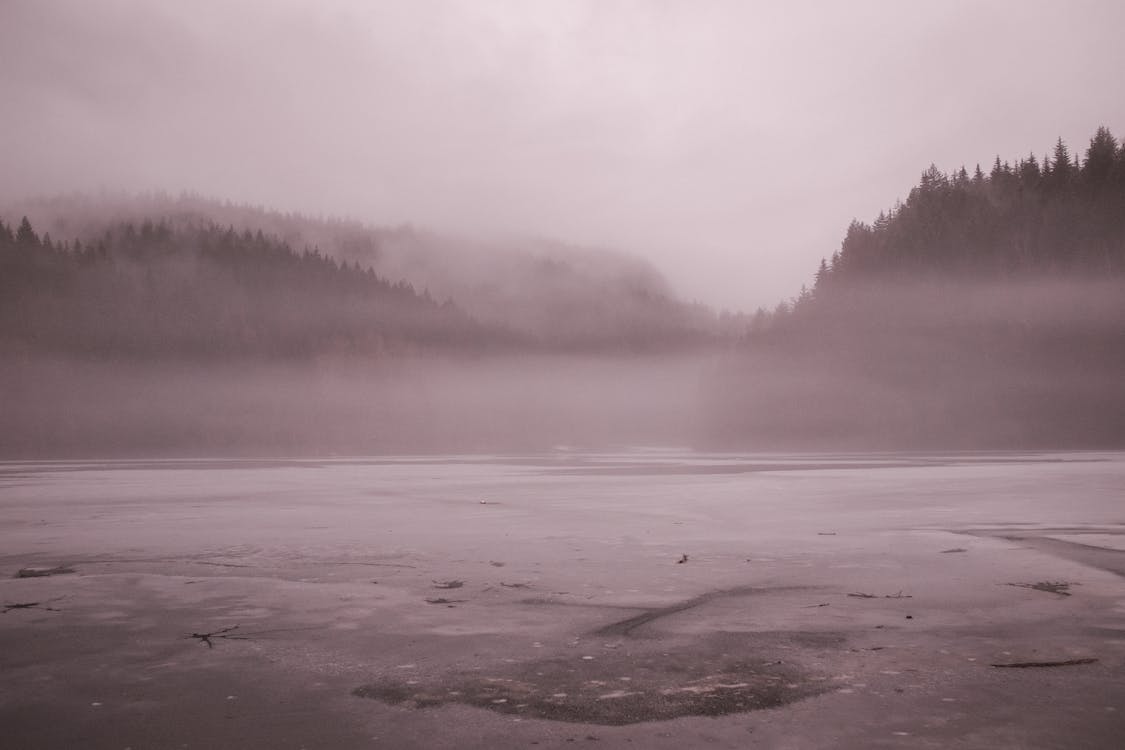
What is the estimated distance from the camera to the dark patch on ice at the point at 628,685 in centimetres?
650

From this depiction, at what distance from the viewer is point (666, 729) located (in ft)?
19.8

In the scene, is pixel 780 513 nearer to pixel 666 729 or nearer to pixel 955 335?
pixel 666 729

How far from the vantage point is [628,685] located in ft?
23.4

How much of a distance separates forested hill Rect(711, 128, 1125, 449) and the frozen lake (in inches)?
5380

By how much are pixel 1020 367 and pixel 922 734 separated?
6666 inches

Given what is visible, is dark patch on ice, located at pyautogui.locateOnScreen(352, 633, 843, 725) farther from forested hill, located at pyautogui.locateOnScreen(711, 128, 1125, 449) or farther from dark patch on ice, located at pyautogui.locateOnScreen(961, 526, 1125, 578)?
forested hill, located at pyautogui.locateOnScreen(711, 128, 1125, 449)

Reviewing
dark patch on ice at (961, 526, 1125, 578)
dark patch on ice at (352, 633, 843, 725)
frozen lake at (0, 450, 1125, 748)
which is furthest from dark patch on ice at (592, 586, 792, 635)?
dark patch on ice at (961, 526, 1125, 578)

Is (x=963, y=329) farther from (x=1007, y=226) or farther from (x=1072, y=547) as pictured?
(x=1072, y=547)

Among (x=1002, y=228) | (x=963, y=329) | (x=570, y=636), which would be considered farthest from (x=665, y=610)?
(x=1002, y=228)

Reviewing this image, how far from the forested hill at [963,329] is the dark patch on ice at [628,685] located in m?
144

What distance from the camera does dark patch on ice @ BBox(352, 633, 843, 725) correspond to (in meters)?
6.50

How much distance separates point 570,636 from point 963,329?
176 m

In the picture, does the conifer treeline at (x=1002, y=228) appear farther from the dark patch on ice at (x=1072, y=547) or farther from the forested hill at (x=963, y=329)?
the dark patch on ice at (x=1072, y=547)

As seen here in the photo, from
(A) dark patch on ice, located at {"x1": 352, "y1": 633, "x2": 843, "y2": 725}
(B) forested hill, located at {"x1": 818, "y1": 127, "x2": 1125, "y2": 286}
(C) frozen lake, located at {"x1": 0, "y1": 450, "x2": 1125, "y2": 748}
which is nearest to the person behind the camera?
(C) frozen lake, located at {"x1": 0, "y1": 450, "x2": 1125, "y2": 748}
